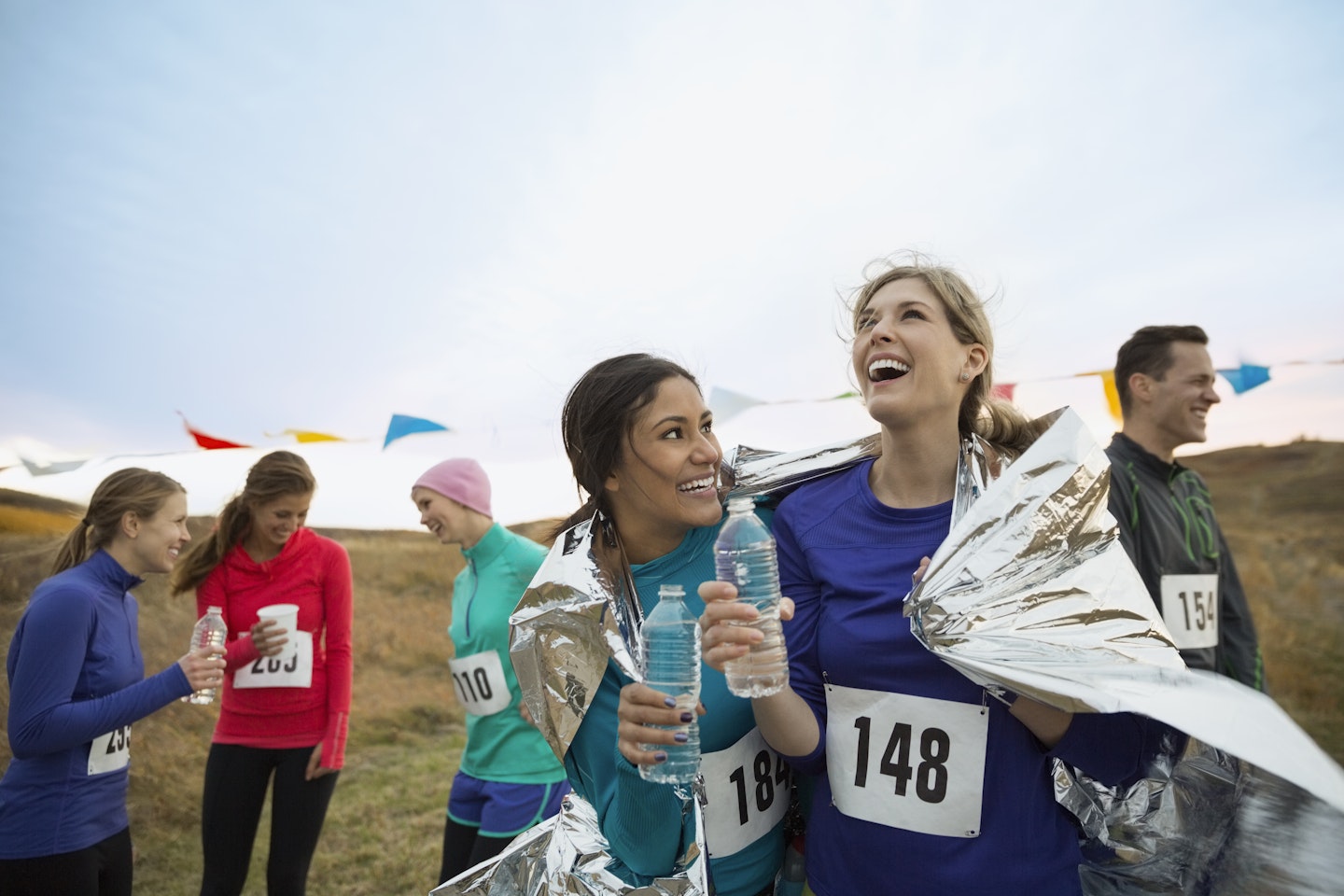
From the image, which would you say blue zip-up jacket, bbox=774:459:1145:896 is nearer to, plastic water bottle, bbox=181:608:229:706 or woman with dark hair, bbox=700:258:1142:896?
woman with dark hair, bbox=700:258:1142:896

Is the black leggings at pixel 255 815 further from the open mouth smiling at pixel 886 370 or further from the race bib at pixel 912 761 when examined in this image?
the open mouth smiling at pixel 886 370

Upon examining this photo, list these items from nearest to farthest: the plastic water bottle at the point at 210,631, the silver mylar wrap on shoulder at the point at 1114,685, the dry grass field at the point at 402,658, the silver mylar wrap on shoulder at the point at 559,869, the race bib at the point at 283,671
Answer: the silver mylar wrap on shoulder at the point at 1114,685 < the silver mylar wrap on shoulder at the point at 559,869 < the plastic water bottle at the point at 210,631 < the race bib at the point at 283,671 < the dry grass field at the point at 402,658

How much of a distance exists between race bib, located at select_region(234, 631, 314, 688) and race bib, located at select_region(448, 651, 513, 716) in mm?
740

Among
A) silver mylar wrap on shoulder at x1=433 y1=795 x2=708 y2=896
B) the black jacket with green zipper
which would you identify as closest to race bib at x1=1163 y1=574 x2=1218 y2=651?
the black jacket with green zipper

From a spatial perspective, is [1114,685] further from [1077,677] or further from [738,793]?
[738,793]

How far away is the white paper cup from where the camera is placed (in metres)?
3.68

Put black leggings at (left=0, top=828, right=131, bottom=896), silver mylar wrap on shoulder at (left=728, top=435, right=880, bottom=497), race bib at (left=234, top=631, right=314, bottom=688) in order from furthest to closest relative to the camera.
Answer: race bib at (left=234, top=631, right=314, bottom=688) < black leggings at (left=0, top=828, right=131, bottom=896) < silver mylar wrap on shoulder at (left=728, top=435, right=880, bottom=497)

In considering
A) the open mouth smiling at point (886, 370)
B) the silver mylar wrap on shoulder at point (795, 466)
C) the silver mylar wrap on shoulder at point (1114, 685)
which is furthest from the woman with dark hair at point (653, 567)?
the silver mylar wrap on shoulder at point (1114, 685)

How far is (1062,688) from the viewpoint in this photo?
1.54 m

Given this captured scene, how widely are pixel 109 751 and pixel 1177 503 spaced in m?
4.54

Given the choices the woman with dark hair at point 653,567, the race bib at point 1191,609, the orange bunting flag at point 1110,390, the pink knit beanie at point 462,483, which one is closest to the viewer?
the woman with dark hair at point 653,567

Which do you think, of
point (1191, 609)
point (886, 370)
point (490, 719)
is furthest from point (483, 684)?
point (1191, 609)

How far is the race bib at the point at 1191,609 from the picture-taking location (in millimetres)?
3262

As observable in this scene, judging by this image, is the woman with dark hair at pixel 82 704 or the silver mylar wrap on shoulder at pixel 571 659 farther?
the woman with dark hair at pixel 82 704
